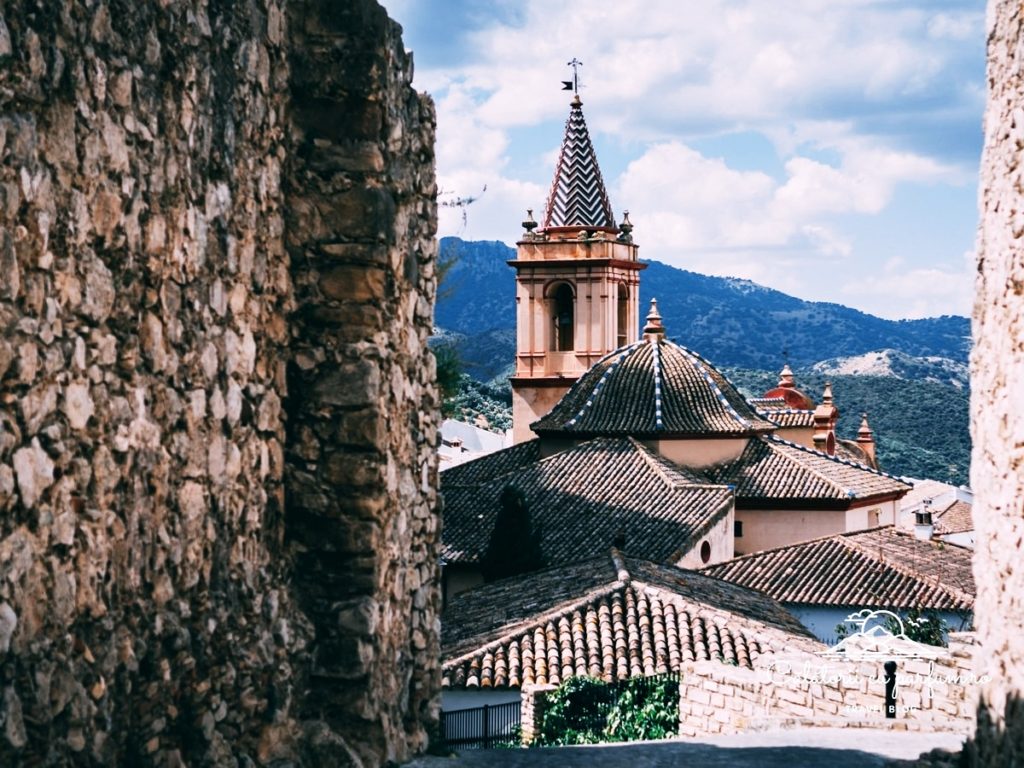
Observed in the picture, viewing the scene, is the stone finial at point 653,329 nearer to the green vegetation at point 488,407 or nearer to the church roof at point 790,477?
the church roof at point 790,477

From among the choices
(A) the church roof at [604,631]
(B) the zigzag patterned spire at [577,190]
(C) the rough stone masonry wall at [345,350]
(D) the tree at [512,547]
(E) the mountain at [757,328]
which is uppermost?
(E) the mountain at [757,328]

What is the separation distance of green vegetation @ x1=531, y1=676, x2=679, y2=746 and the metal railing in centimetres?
39

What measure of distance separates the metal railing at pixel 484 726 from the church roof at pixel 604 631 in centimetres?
46

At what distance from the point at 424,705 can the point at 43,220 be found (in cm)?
324

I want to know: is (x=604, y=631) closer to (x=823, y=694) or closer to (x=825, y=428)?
(x=823, y=694)

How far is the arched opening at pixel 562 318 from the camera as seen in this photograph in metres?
41.8

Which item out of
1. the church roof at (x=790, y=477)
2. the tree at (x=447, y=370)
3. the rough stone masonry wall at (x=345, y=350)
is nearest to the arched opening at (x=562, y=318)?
the church roof at (x=790, y=477)

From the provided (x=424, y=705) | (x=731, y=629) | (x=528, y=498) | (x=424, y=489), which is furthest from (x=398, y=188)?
(x=528, y=498)

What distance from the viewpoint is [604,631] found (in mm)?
14961

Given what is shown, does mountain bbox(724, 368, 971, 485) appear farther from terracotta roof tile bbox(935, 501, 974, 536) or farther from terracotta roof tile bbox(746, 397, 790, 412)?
terracotta roof tile bbox(935, 501, 974, 536)

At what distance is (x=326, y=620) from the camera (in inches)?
216

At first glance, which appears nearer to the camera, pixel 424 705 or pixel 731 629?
Result: pixel 424 705

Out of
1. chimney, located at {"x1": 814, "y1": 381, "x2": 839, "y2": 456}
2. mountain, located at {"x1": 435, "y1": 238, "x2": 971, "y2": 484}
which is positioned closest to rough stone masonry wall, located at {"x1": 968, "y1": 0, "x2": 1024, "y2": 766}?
mountain, located at {"x1": 435, "y1": 238, "x2": 971, "y2": 484}

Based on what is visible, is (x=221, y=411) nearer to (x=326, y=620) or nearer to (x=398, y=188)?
(x=326, y=620)
